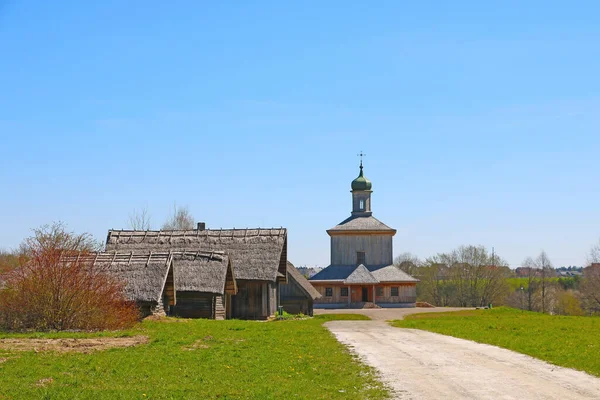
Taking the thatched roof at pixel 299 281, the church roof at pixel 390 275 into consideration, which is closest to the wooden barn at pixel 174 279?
the thatched roof at pixel 299 281

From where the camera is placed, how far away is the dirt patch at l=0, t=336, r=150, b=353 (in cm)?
2083

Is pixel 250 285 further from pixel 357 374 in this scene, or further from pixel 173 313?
pixel 357 374

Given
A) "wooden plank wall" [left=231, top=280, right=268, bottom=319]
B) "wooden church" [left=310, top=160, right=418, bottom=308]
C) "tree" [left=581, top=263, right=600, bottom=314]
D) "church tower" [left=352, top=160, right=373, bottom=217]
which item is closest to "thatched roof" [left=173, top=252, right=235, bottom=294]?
"wooden plank wall" [left=231, top=280, right=268, bottom=319]

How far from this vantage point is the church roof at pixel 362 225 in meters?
76.7

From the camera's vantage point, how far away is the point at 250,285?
46875 millimetres

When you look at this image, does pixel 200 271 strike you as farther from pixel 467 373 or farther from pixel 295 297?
pixel 467 373

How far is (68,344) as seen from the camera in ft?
72.5

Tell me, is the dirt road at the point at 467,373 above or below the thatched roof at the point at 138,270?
below

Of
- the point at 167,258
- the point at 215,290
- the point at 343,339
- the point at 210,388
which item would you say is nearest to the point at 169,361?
the point at 210,388

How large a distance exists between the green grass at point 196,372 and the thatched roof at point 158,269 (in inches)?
410

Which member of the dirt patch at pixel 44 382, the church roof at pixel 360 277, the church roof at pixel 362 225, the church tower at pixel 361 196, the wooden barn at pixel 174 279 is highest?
the church tower at pixel 361 196

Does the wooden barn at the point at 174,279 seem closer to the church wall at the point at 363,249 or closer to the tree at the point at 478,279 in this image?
the church wall at the point at 363,249

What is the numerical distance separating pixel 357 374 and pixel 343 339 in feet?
33.4

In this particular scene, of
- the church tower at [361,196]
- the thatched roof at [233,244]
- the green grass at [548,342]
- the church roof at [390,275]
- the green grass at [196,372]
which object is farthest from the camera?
A: the church tower at [361,196]
